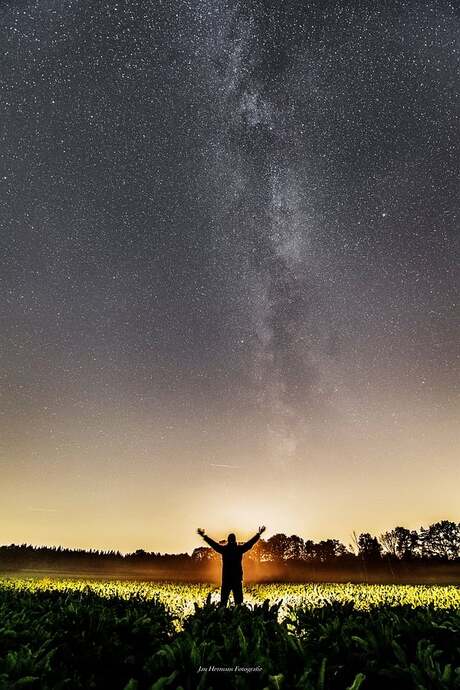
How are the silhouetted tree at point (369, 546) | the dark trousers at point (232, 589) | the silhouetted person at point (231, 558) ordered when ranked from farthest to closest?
the silhouetted tree at point (369, 546) → the silhouetted person at point (231, 558) → the dark trousers at point (232, 589)

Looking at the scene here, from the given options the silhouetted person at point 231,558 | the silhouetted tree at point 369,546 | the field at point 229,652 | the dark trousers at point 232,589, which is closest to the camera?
the field at point 229,652

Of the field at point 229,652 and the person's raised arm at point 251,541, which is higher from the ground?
the person's raised arm at point 251,541

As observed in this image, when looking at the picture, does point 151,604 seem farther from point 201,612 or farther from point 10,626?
point 10,626

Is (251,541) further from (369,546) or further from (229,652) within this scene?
(369,546)

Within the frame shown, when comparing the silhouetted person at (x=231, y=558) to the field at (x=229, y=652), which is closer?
the field at (x=229, y=652)

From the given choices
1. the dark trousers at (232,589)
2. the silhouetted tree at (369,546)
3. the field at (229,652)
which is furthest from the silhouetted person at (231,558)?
the silhouetted tree at (369,546)

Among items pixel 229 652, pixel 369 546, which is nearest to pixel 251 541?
pixel 229 652

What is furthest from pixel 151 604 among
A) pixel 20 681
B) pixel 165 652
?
pixel 20 681

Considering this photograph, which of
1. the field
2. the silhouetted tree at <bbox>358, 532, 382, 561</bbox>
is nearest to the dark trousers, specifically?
the field

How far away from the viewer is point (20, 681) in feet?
11.5

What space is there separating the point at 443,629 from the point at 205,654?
3314mm

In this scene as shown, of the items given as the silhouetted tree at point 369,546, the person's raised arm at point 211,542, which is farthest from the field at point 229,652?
the silhouetted tree at point 369,546

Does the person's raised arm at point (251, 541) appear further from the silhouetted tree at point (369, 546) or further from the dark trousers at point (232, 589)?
the silhouetted tree at point (369, 546)

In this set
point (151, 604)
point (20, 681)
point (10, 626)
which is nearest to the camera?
point (20, 681)
